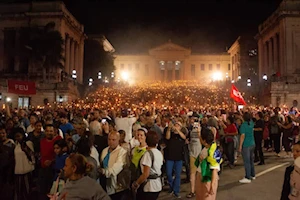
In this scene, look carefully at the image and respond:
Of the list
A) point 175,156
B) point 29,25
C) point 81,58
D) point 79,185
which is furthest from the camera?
point 81,58

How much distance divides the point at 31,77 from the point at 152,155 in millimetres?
43491

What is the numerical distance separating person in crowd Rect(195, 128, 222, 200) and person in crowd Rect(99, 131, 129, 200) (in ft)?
4.11

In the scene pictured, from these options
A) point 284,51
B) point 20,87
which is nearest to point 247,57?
point 284,51

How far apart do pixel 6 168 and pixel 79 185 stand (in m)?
3.89

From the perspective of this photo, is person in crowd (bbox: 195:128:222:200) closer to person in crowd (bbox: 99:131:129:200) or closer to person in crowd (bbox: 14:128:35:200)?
person in crowd (bbox: 99:131:129:200)

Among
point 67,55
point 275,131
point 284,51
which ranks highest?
point 284,51

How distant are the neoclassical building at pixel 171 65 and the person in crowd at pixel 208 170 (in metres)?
82.3

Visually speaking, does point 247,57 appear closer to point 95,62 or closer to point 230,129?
point 95,62

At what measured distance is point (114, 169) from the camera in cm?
484

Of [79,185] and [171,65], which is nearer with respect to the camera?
[79,185]

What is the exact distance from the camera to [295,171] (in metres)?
4.06

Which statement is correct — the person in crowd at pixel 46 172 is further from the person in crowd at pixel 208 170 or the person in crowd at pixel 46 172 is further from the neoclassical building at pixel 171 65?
the neoclassical building at pixel 171 65

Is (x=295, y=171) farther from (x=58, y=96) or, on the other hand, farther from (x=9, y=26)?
(x=9, y=26)

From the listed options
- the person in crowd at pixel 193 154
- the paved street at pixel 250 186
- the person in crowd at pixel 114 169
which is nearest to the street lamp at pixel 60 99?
the paved street at pixel 250 186
